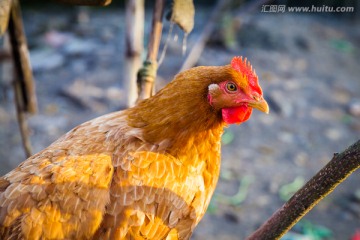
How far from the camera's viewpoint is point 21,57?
5.43ft

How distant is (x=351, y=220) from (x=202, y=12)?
3.80 m

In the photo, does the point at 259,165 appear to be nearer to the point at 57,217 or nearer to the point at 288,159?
the point at 288,159

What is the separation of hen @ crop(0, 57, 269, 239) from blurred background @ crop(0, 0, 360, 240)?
89 cm

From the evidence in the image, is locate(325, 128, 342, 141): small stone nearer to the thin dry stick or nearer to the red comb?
the red comb

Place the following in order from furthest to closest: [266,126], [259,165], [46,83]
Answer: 1. [46,83]
2. [266,126]
3. [259,165]

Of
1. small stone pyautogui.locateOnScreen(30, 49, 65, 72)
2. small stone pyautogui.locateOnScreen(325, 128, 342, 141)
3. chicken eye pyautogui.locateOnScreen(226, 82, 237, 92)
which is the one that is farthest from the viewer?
small stone pyautogui.locateOnScreen(30, 49, 65, 72)

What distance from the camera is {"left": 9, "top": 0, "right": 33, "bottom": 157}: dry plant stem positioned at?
61.7 inches

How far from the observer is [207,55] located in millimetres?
4621

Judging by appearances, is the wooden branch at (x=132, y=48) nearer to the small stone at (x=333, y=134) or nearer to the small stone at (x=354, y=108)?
the small stone at (x=333, y=134)

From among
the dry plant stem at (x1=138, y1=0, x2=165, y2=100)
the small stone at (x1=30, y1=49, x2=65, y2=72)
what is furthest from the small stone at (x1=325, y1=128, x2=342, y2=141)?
the small stone at (x1=30, y1=49, x2=65, y2=72)

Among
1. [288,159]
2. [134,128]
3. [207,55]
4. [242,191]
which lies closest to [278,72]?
[207,55]

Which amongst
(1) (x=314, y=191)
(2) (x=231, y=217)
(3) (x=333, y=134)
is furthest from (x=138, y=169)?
(3) (x=333, y=134)

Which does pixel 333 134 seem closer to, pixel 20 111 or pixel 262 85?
pixel 262 85

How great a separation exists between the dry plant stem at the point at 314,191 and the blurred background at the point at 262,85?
135cm
